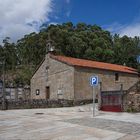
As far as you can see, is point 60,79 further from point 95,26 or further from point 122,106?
point 95,26

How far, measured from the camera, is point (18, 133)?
12219mm

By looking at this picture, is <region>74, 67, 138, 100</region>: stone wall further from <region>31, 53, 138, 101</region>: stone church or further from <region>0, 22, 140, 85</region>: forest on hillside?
<region>0, 22, 140, 85</region>: forest on hillside

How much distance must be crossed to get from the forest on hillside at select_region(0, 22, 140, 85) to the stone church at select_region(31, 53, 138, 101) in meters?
10.5

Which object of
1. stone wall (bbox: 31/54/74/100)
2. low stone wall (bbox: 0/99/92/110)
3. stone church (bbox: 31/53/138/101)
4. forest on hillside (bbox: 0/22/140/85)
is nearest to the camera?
low stone wall (bbox: 0/99/92/110)

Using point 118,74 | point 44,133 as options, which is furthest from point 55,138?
point 118,74

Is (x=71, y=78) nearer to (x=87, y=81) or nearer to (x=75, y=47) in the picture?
(x=87, y=81)

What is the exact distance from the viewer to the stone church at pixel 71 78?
35.0m

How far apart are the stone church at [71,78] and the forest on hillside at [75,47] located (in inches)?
412

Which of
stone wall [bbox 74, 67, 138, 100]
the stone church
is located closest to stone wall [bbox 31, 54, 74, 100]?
the stone church

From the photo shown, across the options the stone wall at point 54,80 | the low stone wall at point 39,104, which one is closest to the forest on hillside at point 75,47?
the stone wall at point 54,80

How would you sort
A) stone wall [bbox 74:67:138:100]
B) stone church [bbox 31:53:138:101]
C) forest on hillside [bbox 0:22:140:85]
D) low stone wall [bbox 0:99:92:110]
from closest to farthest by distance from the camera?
1. low stone wall [bbox 0:99:92:110]
2. stone wall [bbox 74:67:138:100]
3. stone church [bbox 31:53:138:101]
4. forest on hillside [bbox 0:22:140:85]

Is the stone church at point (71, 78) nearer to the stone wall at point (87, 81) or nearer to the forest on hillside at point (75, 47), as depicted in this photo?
the stone wall at point (87, 81)

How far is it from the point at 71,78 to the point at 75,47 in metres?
22.5

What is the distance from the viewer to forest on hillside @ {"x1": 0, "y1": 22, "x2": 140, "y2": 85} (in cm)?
5659
